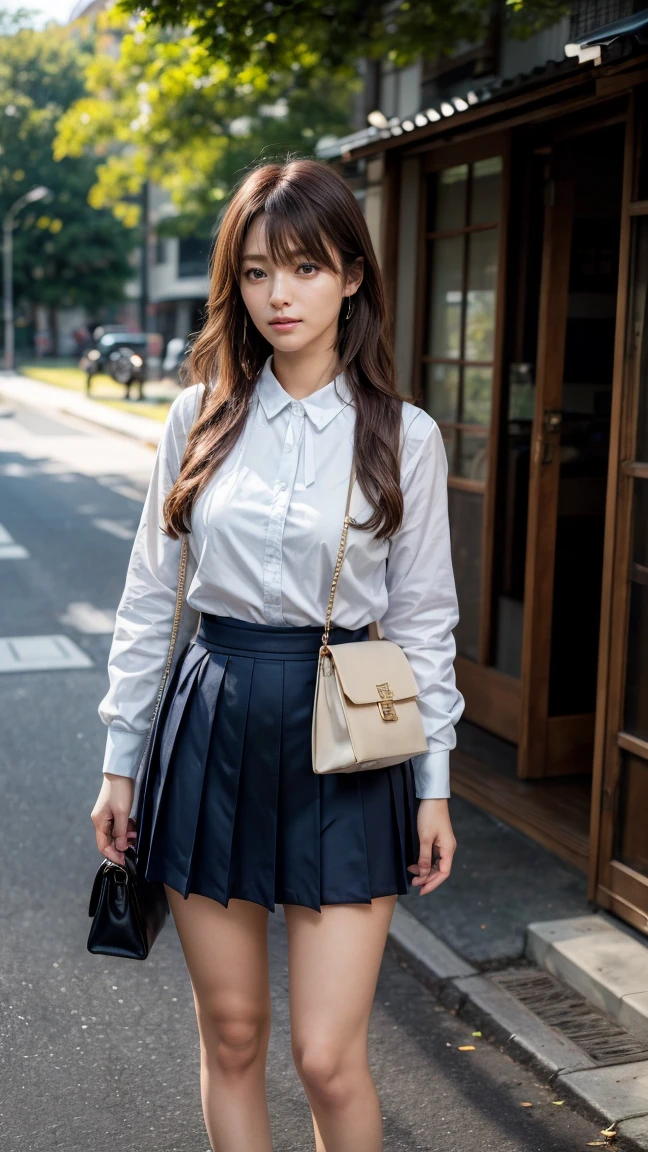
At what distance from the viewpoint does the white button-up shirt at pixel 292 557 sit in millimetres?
2207

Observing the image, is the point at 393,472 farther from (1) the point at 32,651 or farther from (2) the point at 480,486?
(1) the point at 32,651

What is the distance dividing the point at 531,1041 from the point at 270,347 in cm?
207

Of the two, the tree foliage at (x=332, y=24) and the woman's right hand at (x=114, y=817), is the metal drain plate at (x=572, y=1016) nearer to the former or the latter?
the woman's right hand at (x=114, y=817)

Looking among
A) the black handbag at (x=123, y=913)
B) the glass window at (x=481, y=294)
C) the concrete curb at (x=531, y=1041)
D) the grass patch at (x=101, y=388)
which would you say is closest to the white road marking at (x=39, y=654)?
the glass window at (x=481, y=294)

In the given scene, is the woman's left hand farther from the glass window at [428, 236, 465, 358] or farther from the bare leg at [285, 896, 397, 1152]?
the glass window at [428, 236, 465, 358]

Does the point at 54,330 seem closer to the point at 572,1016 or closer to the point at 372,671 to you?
the point at 572,1016

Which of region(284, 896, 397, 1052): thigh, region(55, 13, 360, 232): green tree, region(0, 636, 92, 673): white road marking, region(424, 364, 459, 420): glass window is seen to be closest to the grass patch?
region(55, 13, 360, 232): green tree

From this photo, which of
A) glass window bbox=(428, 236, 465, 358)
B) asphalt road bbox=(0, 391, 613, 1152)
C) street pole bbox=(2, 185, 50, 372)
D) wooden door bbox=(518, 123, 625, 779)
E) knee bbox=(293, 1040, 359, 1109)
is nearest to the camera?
knee bbox=(293, 1040, 359, 1109)

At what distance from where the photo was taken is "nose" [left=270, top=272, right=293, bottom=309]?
2168 mm

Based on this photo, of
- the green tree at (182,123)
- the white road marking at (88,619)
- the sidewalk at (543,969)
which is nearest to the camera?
the sidewalk at (543,969)

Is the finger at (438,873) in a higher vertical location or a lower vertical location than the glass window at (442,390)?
lower

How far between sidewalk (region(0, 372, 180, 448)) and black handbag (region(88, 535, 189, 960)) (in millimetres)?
13807

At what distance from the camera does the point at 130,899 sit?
2.37 meters

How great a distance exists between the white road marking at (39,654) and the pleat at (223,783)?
5.22 metres
